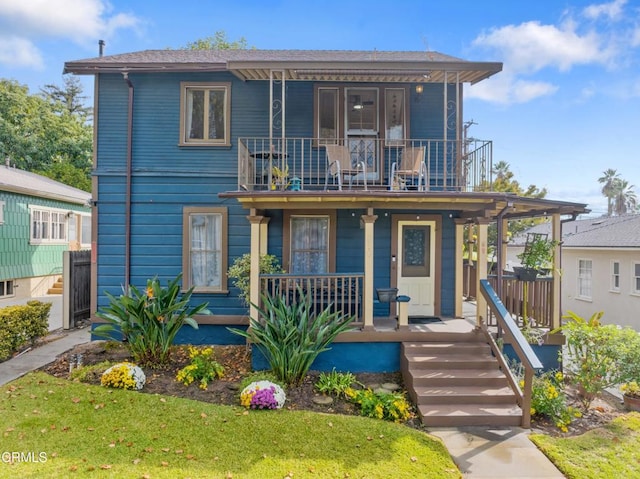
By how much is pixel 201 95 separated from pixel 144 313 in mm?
5000

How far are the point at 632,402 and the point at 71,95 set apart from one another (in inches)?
1698

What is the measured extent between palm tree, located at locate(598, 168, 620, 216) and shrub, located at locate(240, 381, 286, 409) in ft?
183

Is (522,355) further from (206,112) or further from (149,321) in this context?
(206,112)

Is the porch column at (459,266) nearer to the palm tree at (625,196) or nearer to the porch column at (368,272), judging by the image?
the porch column at (368,272)

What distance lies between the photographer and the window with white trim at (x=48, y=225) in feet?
46.4

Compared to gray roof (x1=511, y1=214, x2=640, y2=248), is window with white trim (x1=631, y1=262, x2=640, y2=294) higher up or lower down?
lower down

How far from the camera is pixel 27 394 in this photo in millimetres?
5379

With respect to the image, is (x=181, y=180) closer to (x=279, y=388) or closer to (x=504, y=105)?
(x=279, y=388)

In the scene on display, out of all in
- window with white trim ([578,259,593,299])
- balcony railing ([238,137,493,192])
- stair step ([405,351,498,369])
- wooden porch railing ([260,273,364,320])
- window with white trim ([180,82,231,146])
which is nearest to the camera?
stair step ([405,351,498,369])

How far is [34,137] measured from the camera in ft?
76.8

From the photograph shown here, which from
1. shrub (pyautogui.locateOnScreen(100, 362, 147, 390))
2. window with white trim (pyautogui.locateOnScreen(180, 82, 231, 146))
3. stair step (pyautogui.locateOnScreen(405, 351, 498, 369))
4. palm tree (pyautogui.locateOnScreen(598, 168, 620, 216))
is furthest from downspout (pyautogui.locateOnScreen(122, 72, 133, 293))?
palm tree (pyautogui.locateOnScreen(598, 168, 620, 216))

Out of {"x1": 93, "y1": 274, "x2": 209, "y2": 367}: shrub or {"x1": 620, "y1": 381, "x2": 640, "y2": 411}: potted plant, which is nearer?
{"x1": 620, "y1": 381, "x2": 640, "y2": 411}: potted plant

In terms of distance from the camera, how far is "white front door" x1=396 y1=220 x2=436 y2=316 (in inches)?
320

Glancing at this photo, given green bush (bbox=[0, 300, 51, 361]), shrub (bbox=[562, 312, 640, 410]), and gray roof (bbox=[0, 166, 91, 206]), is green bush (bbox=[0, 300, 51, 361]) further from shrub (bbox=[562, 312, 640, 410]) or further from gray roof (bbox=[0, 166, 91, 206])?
shrub (bbox=[562, 312, 640, 410])
